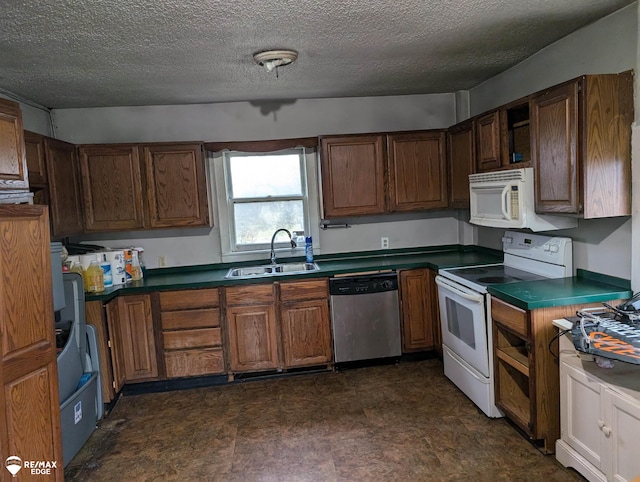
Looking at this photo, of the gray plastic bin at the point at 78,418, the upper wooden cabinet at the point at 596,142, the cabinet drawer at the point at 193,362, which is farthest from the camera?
the cabinet drawer at the point at 193,362

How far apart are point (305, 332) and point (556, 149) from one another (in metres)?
2.29

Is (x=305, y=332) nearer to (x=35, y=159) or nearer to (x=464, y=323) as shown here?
(x=464, y=323)

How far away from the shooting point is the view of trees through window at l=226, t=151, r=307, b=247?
4262 mm

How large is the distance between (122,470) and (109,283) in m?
1.51

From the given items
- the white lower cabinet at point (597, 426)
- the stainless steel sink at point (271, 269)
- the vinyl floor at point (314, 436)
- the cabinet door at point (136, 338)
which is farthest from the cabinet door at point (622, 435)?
the cabinet door at point (136, 338)

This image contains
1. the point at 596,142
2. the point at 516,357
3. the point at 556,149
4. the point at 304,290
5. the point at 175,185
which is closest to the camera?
the point at 596,142

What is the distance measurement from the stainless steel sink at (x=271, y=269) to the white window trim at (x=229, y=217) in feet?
0.40

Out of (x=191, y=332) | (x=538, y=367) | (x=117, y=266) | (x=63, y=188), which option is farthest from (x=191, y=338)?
(x=538, y=367)

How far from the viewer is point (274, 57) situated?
275 centimetres

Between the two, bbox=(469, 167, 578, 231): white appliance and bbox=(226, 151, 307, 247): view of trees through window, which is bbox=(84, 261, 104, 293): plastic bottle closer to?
bbox=(226, 151, 307, 247): view of trees through window

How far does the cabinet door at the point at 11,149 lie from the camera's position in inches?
83.7

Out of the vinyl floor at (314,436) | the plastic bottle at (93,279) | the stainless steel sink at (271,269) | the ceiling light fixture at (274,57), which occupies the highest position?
the ceiling light fixture at (274,57)

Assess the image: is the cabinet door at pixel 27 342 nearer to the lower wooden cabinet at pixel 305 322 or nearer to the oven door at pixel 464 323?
the lower wooden cabinet at pixel 305 322

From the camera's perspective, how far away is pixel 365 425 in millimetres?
2992
